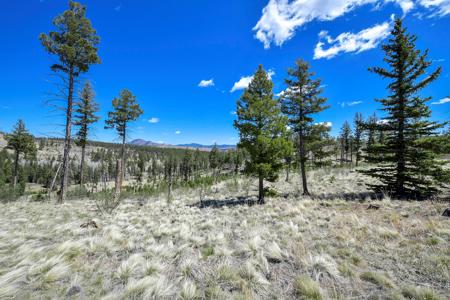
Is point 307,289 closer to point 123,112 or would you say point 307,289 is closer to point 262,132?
point 262,132

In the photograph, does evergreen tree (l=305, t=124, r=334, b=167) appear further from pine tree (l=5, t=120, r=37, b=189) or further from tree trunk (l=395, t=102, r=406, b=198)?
pine tree (l=5, t=120, r=37, b=189)

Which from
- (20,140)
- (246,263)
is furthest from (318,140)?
(20,140)

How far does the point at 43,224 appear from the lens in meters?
8.50

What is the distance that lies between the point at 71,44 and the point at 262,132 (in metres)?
13.5

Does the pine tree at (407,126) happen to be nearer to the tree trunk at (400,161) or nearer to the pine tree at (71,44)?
the tree trunk at (400,161)

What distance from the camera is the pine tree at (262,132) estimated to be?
41.5ft

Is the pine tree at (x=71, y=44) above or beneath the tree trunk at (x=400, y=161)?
above

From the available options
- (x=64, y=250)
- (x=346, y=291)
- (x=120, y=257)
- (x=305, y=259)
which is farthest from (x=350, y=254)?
(x=64, y=250)

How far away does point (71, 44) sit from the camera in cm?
1236

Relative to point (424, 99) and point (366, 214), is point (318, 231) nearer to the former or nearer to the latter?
point (366, 214)

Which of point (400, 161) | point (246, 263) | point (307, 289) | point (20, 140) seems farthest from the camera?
point (20, 140)

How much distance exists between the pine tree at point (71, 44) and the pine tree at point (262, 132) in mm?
10598

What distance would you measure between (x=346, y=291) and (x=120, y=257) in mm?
5253

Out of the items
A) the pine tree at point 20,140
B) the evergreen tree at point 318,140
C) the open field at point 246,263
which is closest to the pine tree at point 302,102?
A: the evergreen tree at point 318,140
